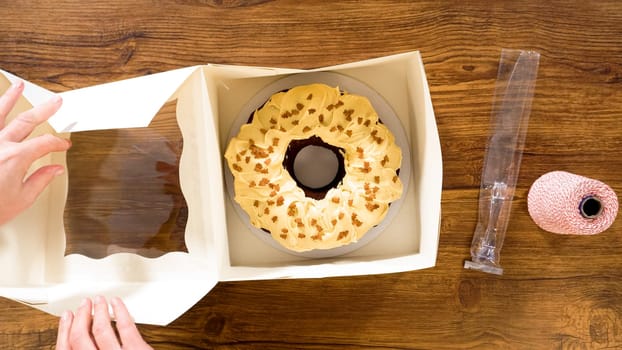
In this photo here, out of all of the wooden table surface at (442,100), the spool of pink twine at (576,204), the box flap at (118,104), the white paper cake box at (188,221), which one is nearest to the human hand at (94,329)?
the white paper cake box at (188,221)

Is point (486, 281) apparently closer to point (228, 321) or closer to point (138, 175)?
point (228, 321)

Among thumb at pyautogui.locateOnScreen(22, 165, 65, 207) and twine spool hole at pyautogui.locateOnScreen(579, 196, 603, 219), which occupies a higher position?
thumb at pyautogui.locateOnScreen(22, 165, 65, 207)

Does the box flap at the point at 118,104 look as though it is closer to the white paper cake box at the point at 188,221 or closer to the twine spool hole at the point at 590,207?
the white paper cake box at the point at 188,221

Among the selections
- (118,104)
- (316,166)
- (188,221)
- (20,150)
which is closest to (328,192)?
(316,166)

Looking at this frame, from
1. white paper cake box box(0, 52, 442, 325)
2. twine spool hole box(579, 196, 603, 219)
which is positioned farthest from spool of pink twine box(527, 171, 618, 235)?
white paper cake box box(0, 52, 442, 325)

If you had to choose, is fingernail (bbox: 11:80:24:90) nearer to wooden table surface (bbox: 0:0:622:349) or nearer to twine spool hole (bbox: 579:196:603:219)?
wooden table surface (bbox: 0:0:622:349)

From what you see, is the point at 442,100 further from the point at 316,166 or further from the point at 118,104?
the point at 118,104
